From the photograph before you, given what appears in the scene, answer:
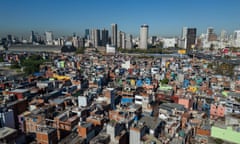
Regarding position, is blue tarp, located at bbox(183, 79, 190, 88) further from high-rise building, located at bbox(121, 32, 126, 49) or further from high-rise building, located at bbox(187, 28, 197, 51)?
high-rise building, located at bbox(121, 32, 126, 49)

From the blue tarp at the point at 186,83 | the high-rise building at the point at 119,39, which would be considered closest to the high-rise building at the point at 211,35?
the high-rise building at the point at 119,39

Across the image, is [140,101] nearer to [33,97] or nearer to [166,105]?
[166,105]

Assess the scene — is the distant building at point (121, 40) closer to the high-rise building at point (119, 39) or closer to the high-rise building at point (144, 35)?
the high-rise building at point (119, 39)

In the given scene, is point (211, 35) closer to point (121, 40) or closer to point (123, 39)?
point (123, 39)

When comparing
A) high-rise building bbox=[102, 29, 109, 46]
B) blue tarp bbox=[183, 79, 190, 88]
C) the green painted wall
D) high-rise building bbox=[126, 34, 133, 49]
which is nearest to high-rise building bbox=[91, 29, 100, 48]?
high-rise building bbox=[102, 29, 109, 46]

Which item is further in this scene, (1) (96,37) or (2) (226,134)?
(1) (96,37)

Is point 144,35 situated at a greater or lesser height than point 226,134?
greater

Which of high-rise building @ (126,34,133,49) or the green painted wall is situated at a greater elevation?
high-rise building @ (126,34,133,49)

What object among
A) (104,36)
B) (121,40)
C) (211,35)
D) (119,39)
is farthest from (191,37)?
(104,36)

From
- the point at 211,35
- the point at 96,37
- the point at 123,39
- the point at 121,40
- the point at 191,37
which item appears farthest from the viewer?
the point at 211,35

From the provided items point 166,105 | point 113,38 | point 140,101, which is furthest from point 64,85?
point 113,38
